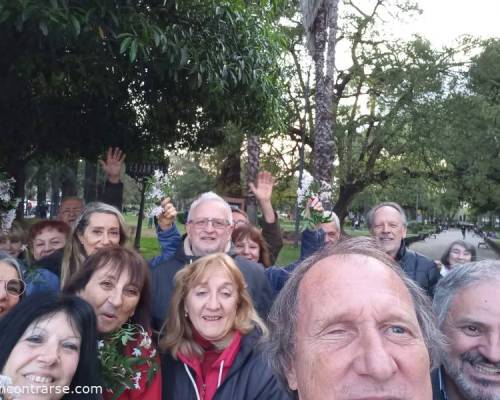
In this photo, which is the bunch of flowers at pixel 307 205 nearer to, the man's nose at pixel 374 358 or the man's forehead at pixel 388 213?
the man's forehead at pixel 388 213

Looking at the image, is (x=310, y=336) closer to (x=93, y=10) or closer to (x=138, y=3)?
(x=93, y=10)

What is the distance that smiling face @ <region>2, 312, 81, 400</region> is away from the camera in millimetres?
1886

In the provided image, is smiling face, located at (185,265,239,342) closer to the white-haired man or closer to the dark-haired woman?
the dark-haired woman

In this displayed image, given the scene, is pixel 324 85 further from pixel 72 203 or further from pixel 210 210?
pixel 210 210

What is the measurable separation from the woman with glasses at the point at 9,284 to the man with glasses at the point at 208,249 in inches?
38.4

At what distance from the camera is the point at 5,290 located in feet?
8.65

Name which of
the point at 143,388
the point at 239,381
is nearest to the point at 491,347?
the point at 239,381

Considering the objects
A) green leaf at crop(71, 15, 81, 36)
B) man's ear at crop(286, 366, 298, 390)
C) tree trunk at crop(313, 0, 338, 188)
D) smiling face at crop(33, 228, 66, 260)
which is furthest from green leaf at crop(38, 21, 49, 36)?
tree trunk at crop(313, 0, 338, 188)

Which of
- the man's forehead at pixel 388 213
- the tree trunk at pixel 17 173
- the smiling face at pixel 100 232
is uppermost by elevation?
the tree trunk at pixel 17 173

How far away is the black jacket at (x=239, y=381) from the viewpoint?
2537 millimetres

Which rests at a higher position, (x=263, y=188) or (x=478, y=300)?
(x=263, y=188)

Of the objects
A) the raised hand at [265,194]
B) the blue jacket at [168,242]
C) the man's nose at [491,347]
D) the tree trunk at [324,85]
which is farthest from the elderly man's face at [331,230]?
the tree trunk at [324,85]

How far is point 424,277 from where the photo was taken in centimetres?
463

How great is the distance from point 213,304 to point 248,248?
1.95 meters
